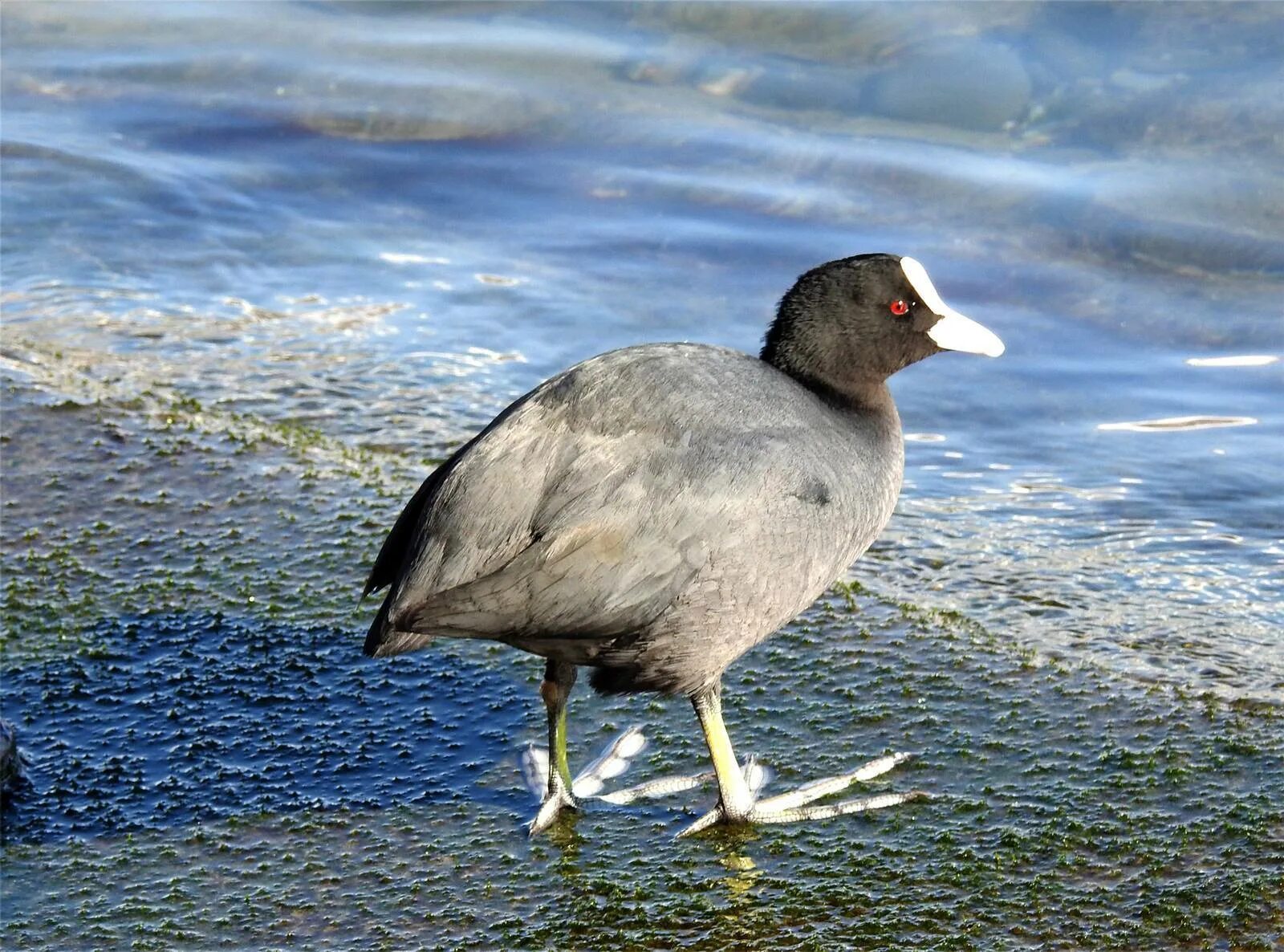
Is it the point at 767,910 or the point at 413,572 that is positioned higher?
the point at 413,572

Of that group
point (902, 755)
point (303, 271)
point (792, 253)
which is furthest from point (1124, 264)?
point (902, 755)

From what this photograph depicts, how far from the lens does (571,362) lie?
19.1ft

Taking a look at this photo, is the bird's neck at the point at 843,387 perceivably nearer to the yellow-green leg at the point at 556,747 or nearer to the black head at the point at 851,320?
the black head at the point at 851,320

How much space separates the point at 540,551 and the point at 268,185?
5293 millimetres

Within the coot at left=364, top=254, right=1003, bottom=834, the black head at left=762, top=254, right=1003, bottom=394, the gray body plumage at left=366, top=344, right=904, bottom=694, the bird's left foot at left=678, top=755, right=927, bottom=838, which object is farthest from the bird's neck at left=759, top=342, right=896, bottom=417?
the bird's left foot at left=678, top=755, right=927, bottom=838

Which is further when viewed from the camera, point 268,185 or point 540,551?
point 268,185

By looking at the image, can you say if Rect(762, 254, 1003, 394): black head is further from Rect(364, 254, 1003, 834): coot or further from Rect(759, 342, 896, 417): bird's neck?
Rect(364, 254, 1003, 834): coot

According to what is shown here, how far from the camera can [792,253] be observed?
6758 millimetres

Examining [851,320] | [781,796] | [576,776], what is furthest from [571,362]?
[781,796]

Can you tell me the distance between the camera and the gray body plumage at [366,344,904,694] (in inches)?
112

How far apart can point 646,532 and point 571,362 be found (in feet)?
9.87

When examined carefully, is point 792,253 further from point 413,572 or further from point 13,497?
point 413,572

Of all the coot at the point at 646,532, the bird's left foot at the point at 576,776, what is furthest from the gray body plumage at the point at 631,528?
the bird's left foot at the point at 576,776

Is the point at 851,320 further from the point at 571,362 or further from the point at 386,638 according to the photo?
the point at 571,362
